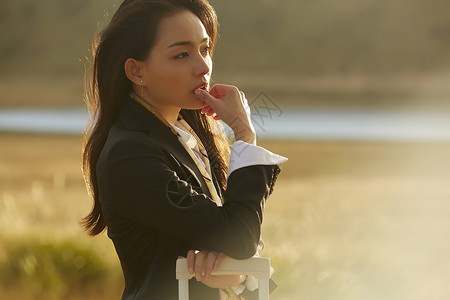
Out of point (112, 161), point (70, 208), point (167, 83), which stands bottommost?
point (70, 208)

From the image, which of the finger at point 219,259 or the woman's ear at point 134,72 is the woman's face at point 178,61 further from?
the finger at point 219,259

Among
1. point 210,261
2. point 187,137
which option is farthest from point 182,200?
point 187,137

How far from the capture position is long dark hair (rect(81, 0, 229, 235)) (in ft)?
5.05

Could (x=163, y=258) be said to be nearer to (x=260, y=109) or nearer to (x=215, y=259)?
(x=215, y=259)

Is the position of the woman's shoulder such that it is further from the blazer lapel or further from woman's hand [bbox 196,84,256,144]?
woman's hand [bbox 196,84,256,144]

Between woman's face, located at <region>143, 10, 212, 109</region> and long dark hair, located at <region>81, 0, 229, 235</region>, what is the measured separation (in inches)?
1.0

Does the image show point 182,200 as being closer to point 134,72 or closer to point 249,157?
point 249,157

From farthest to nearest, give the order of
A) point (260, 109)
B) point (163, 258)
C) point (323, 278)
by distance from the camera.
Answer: point (323, 278) → point (260, 109) → point (163, 258)

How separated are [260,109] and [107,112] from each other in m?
0.49

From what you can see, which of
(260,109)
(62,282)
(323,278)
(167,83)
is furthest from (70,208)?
(167,83)

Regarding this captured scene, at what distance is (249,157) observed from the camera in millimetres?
1448

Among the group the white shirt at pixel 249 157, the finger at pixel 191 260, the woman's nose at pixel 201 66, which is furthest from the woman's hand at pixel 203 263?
the woman's nose at pixel 201 66

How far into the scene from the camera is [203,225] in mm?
1390

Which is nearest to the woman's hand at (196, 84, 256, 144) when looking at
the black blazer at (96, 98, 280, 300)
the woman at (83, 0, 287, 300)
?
the woman at (83, 0, 287, 300)
